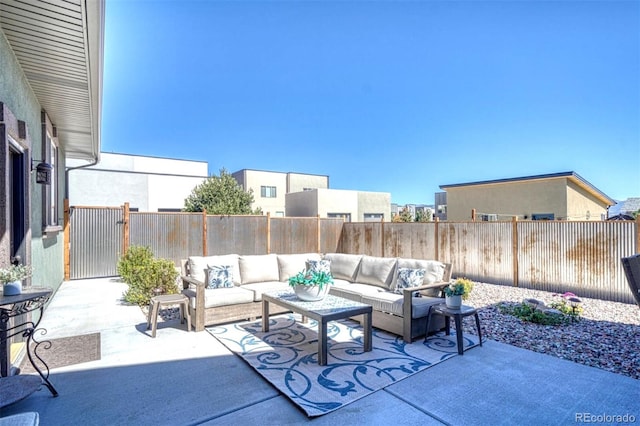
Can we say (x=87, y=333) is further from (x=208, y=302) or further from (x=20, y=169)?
(x=20, y=169)

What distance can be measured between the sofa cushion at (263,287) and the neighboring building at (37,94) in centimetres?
265

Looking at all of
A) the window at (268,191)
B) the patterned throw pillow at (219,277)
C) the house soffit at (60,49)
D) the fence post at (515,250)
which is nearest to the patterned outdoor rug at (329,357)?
the patterned throw pillow at (219,277)

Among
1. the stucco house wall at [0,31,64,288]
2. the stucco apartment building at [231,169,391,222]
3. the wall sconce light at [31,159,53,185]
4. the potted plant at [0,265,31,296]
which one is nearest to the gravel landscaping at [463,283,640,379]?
the potted plant at [0,265,31,296]

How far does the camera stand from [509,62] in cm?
755

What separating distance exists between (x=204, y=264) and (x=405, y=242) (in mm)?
6115

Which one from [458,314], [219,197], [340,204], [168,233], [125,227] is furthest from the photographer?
[340,204]

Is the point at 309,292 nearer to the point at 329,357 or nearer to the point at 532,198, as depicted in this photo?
the point at 329,357

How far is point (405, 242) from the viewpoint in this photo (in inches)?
370

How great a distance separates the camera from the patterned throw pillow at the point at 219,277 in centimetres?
488

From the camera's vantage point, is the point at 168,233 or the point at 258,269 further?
the point at 168,233

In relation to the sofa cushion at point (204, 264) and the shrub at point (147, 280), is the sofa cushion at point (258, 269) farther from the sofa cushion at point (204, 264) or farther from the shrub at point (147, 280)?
the shrub at point (147, 280)

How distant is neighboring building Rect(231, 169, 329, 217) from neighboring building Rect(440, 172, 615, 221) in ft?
44.2

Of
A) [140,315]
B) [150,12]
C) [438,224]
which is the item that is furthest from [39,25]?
Result: [438,224]

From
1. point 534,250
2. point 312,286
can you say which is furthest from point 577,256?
point 312,286
